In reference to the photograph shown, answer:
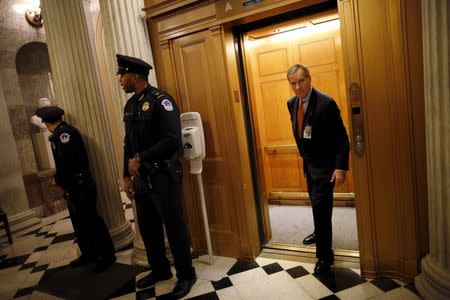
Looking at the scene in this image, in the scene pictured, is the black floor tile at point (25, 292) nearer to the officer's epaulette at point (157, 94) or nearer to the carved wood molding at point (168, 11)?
the officer's epaulette at point (157, 94)

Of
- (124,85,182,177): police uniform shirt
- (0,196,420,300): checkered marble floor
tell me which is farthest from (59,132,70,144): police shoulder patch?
(0,196,420,300): checkered marble floor

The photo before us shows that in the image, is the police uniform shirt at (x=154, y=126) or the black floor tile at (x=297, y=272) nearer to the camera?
the police uniform shirt at (x=154, y=126)

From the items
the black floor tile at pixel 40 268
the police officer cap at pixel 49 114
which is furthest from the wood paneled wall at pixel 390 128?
the black floor tile at pixel 40 268

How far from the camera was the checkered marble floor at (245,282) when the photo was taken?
7.85ft

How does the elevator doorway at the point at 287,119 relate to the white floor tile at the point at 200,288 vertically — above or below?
above

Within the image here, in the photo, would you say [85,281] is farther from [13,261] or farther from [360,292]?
[360,292]

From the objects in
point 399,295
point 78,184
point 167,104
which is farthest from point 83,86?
point 399,295

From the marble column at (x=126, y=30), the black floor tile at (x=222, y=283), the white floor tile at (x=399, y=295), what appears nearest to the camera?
the white floor tile at (x=399, y=295)

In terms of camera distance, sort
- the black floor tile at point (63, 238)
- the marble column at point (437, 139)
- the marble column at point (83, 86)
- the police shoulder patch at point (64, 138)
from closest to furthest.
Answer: the marble column at point (437, 139)
the police shoulder patch at point (64, 138)
the marble column at point (83, 86)
the black floor tile at point (63, 238)

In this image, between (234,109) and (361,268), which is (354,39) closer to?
(234,109)

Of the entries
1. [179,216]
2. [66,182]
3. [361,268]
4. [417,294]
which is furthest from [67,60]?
[417,294]

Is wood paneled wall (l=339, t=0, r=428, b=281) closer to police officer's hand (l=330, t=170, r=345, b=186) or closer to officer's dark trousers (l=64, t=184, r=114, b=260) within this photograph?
police officer's hand (l=330, t=170, r=345, b=186)

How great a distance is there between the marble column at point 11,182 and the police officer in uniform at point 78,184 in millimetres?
2516

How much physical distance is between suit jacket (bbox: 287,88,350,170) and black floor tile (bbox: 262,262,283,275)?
3.19ft
